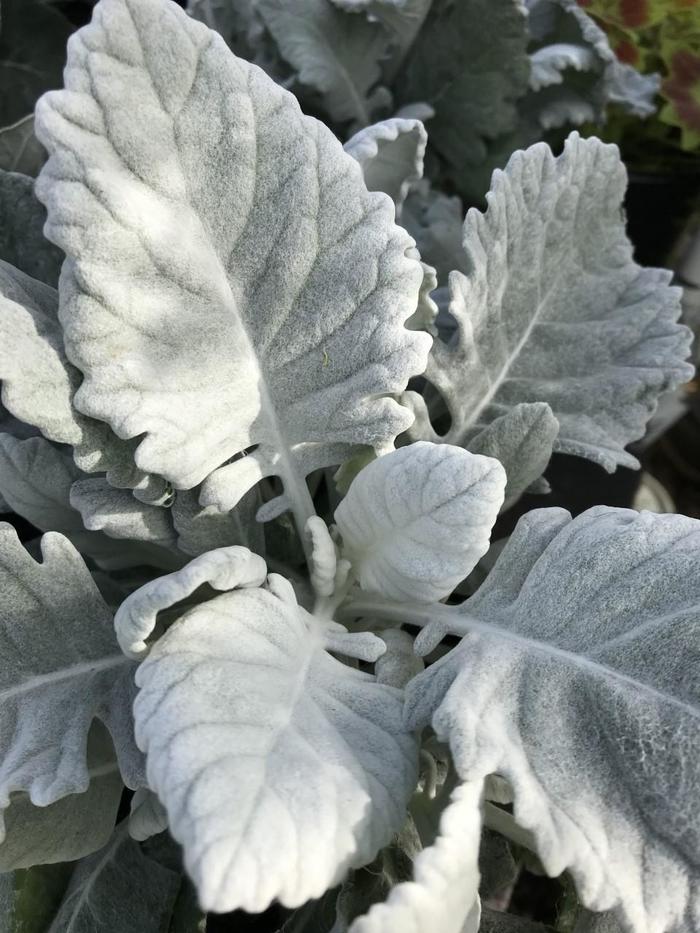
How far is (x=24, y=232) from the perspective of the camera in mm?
620

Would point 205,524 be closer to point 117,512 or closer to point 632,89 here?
point 117,512

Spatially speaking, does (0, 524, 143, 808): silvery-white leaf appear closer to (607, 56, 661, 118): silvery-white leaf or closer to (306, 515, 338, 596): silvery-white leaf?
(306, 515, 338, 596): silvery-white leaf

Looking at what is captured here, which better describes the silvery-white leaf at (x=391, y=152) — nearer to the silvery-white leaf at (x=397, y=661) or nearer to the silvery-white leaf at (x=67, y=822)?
the silvery-white leaf at (x=397, y=661)

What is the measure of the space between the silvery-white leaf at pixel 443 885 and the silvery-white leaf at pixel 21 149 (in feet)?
1.91

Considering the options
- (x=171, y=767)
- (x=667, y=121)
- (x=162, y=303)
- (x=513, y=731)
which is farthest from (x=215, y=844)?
(x=667, y=121)

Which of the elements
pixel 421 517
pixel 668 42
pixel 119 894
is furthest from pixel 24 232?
pixel 668 42

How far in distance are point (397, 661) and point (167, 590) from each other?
0.20 meters

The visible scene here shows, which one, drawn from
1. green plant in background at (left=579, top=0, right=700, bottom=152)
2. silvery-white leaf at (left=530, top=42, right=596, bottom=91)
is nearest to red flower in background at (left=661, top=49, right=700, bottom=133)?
green plant in background at (left=579, top=0, right=700, bottom=152)

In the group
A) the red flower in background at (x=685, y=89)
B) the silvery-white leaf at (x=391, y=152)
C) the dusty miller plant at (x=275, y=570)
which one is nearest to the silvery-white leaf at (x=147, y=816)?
the dusty miller plant at (x=275, y=570)

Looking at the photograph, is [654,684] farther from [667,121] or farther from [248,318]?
[667,121]

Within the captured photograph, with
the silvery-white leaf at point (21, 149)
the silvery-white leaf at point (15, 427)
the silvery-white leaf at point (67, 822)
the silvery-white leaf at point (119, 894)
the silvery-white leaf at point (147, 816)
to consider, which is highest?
the silvery-white leaf at point (21, 149)

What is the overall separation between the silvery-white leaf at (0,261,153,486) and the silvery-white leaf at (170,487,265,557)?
0.14ft

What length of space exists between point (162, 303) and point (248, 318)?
0.06 m

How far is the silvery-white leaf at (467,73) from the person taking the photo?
86 cm
